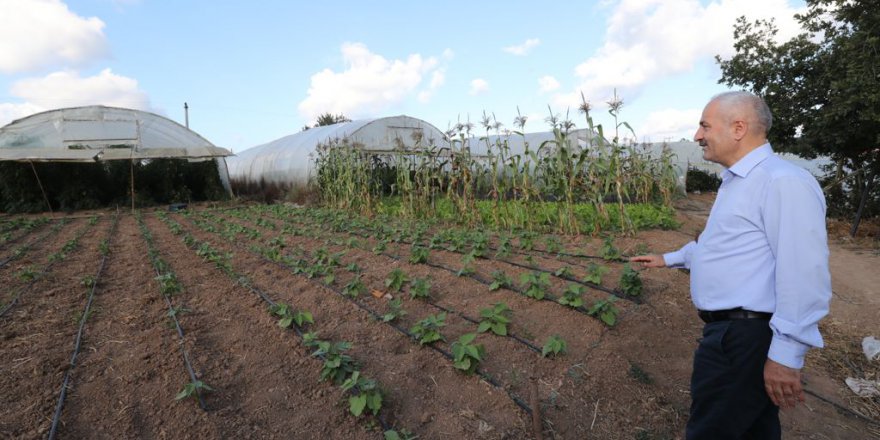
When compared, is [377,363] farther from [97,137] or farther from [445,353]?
[97,137]

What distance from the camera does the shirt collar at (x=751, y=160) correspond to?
1.57 metres

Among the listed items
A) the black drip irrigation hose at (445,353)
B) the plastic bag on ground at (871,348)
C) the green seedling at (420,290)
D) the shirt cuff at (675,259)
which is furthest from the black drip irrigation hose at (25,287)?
the plastic bag on ground at (871,348)

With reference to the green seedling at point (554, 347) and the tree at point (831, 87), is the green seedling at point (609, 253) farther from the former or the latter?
the tree at point (831, 87)

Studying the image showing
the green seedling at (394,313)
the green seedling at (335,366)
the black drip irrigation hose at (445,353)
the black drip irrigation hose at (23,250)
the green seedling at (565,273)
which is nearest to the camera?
the black drip irrigation hose at (445,353)

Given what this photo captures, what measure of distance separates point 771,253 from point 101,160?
752 inches

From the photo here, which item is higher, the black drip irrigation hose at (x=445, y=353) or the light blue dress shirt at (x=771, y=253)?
the light blue dress shirt at (x=771, y=253)

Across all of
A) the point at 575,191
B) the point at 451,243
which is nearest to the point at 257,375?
the point at 451,243

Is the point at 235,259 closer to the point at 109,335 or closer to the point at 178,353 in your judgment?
the point at 109,335

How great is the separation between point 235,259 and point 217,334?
2603mm

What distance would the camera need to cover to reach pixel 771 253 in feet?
4.99

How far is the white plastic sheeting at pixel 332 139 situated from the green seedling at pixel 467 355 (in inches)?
466

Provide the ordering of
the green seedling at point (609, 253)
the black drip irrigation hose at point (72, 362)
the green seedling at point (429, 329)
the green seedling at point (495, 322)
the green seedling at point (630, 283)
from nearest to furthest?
the black drip irrigation hose at point (72, 362), the green seedling at point (429, 329), the green seedling at point (495, 322), the green seedling at point (630, 283), the green seedling at point (609, 253)

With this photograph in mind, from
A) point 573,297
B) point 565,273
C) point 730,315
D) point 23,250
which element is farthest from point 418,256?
point 23,250

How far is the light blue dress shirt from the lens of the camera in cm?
138
